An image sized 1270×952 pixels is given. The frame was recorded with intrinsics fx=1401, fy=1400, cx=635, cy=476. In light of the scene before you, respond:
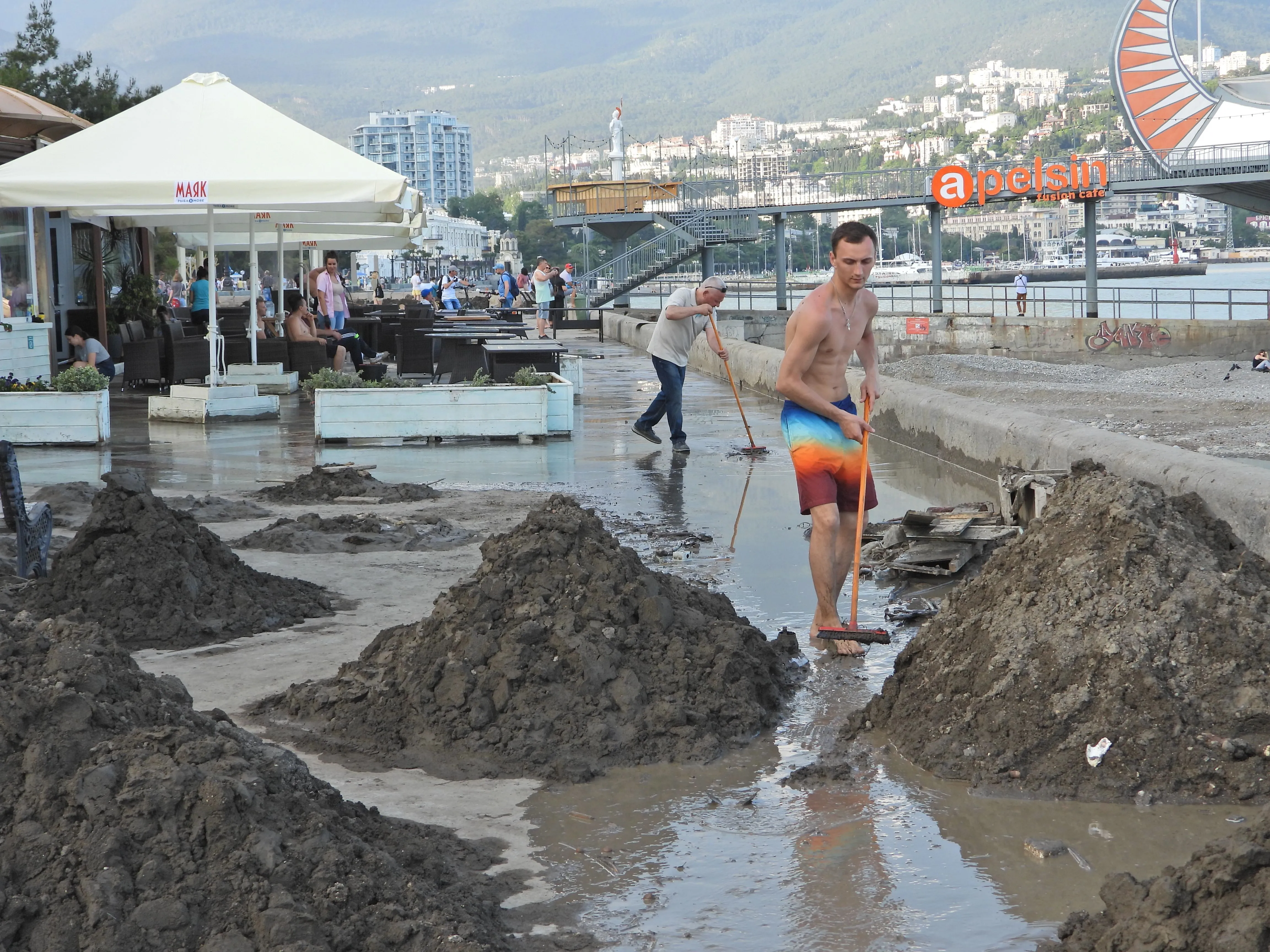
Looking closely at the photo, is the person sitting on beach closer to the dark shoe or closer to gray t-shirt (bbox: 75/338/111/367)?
gray t-shirt (bbox: 75/338/111/367)

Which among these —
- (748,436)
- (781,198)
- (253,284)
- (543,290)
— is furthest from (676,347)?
(781,198)

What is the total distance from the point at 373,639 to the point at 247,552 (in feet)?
8.16

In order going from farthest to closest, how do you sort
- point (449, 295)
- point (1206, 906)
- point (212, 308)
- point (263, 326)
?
1. point (449, 295)
2. point (263, 326)
3. point (212, 308)
4. point (1206, 906)

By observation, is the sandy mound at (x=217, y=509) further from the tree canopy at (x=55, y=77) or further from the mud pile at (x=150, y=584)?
the tree canopy at (x=55, y=77)

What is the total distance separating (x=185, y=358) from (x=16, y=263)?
4.22m

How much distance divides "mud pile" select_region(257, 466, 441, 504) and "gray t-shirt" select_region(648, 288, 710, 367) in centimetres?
292

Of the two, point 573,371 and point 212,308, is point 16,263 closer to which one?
point 212,308

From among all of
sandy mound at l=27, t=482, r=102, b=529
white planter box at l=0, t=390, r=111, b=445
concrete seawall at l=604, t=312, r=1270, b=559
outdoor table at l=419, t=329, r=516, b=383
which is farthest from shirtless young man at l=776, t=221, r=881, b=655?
outdoor table at l=419, t=329, r=516, b=383

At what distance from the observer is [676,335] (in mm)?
12086

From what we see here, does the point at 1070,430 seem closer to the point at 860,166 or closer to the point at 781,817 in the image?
the point at 781,817

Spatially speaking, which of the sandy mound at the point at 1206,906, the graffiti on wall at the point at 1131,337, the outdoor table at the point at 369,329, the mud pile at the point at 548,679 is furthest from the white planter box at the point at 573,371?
the graffiti on wall at the point at 1131,337

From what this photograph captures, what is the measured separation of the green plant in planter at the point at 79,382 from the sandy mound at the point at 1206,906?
11118 mm

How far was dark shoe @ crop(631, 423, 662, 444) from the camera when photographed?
490 inches

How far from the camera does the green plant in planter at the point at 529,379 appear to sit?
13.0 meters
